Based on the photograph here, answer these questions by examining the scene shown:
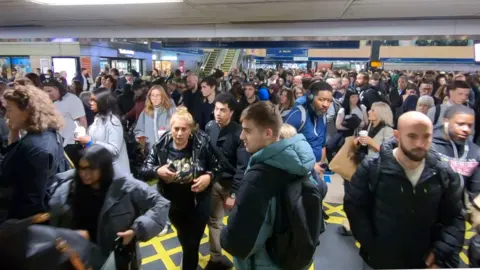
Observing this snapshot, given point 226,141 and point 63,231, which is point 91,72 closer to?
point 226,141

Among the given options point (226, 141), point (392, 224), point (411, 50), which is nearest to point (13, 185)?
point (226, 141)

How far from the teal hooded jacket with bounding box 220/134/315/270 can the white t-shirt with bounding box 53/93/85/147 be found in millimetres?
3140

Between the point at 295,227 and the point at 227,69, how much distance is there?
20341 millimetres

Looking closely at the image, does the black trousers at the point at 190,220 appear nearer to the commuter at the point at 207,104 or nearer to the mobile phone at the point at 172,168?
the mobile phone at the point at 172,168

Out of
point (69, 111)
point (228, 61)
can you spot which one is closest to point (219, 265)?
point (69, 111)

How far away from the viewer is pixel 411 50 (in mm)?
24969

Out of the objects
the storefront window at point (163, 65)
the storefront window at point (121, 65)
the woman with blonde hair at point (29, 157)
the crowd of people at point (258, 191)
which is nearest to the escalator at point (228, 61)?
the storefront window at point (163, 65)

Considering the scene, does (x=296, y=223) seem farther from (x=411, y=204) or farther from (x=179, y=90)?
(x=179, y=90)

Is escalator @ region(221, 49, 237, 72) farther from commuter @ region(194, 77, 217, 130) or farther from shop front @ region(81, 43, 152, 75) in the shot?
commuter @ region(194, 77, 217, 130)

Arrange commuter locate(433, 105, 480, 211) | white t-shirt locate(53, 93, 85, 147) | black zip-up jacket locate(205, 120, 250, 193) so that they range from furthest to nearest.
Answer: white t-shirt locate(53, 93, 85, 147), black zip-up jacket locate(205, 120, 250, 193), commuter locate(433, 105, 480, 211)

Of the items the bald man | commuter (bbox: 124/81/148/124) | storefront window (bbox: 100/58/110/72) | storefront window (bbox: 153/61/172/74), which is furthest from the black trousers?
storefront window (bbox: 153/61/172/74)

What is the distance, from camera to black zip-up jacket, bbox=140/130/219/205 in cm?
271

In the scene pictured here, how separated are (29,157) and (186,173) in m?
1.07

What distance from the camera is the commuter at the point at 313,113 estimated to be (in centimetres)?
341
